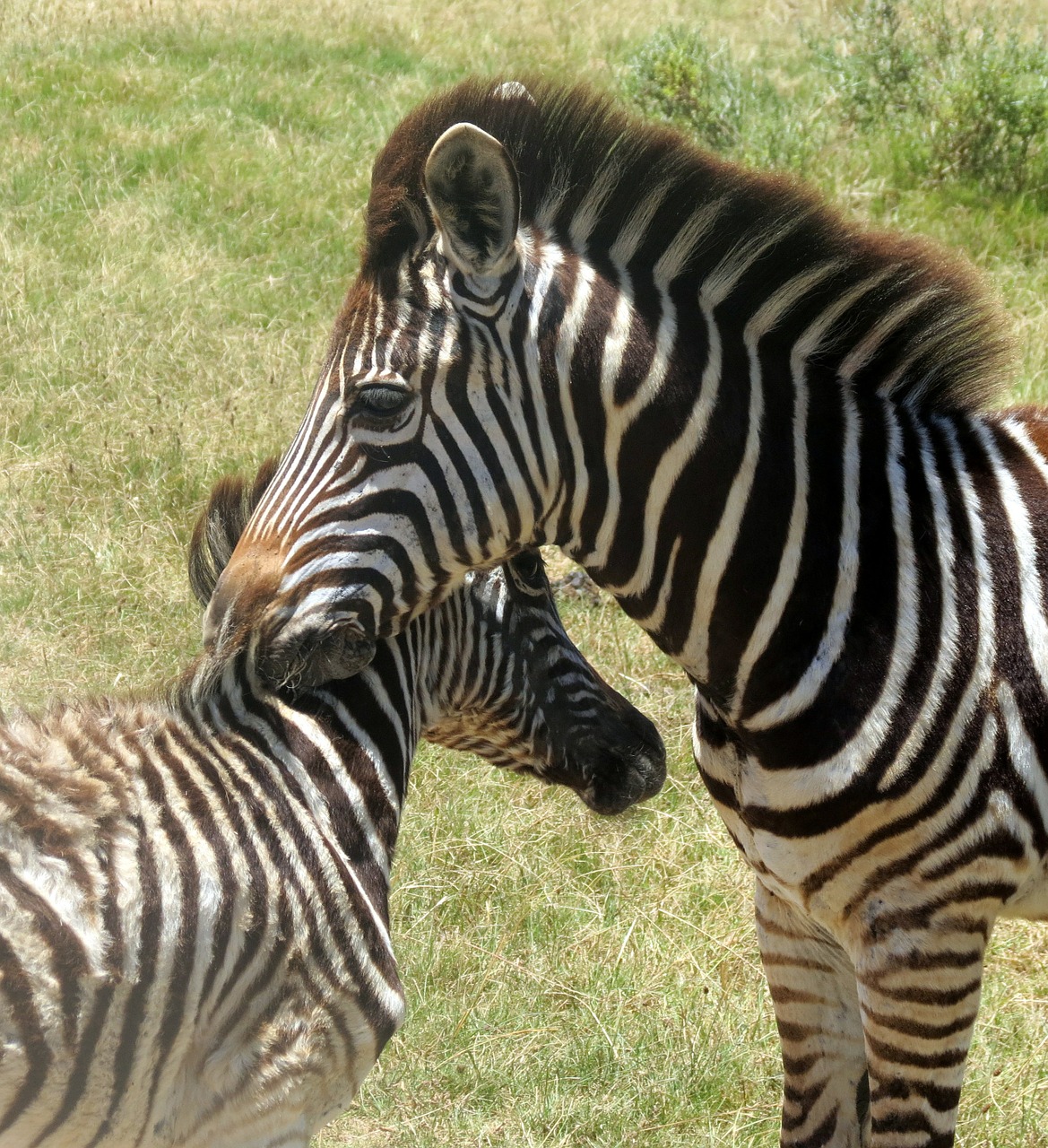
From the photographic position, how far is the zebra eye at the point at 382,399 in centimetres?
301

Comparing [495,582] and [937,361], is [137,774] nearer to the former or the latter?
[495,582]

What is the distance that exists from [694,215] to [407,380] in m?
0.79

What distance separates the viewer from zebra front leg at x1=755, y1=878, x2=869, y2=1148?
355cm

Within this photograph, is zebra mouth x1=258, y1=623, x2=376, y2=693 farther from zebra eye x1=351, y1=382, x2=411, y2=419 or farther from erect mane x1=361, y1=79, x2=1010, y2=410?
erect mane x1=361, y1=79, x2=1010, y2=410

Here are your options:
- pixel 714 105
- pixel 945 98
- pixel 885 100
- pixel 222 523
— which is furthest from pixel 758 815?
pixel 885 100

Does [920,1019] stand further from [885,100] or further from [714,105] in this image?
[885,100]

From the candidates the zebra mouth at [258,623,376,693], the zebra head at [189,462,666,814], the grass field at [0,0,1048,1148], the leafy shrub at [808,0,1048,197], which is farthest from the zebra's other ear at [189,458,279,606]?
the leafy shrub at [808,0,1048,197]

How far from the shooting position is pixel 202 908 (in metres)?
3.08

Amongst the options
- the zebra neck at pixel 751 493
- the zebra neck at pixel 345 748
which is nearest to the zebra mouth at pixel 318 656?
the zebra neck at pixel 345 748

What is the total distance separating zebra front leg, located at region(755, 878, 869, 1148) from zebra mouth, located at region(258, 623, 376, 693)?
4.24 ft

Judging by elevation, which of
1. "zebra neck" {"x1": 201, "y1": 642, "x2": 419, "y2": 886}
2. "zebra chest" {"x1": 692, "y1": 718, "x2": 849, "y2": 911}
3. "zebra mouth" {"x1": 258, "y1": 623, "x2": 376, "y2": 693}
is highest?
"zebra chest" {"x1": 692, "y1": 718, "x2": 849, "y2": 911}

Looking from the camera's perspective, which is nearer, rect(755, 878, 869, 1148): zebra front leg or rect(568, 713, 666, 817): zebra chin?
rect(755, 878, 869, 1148): zebra front leg

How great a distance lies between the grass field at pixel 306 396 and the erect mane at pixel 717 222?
42.7 inches

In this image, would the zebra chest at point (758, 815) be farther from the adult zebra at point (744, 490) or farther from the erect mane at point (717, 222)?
the erect mane at point (717, 222)
